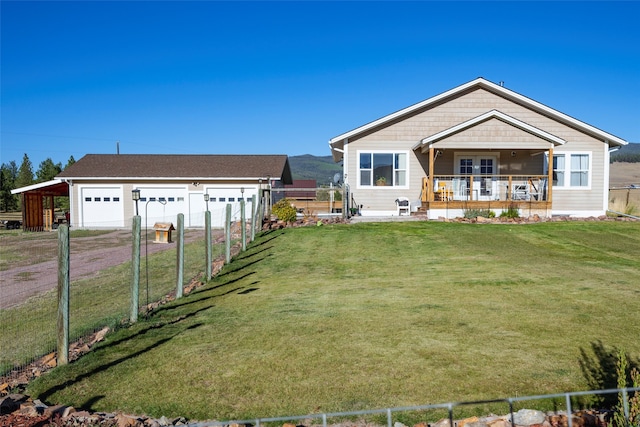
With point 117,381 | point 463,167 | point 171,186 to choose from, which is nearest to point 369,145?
point 463,167

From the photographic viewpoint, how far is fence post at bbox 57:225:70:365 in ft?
20.2

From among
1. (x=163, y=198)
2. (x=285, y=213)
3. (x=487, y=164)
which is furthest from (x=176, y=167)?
(x=487, y=164)

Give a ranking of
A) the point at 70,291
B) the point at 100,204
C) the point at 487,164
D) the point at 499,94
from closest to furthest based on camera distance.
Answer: the point at 70,291 < the point at 499,94 < the point at 487,164 < the point at 100,204

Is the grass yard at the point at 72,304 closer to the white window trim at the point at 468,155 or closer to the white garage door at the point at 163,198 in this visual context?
the white window trim at the point at 468,155

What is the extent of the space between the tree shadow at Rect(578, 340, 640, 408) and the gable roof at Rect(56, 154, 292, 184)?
76.6ft

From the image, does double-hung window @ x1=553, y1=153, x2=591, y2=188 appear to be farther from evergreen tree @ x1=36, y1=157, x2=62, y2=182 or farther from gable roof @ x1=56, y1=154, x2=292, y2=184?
evergreen tree @ x1=36, y1=157, x2=62, y2=182

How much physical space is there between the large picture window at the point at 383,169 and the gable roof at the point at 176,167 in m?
6.75

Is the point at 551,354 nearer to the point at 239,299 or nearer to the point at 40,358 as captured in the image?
the point at 239,299

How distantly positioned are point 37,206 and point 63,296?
28.0 meters

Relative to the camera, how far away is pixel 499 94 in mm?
23141

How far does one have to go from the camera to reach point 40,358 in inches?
252

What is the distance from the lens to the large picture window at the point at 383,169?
22.9 metres

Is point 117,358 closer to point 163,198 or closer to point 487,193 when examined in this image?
point 487,193

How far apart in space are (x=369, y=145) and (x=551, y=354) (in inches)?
701
